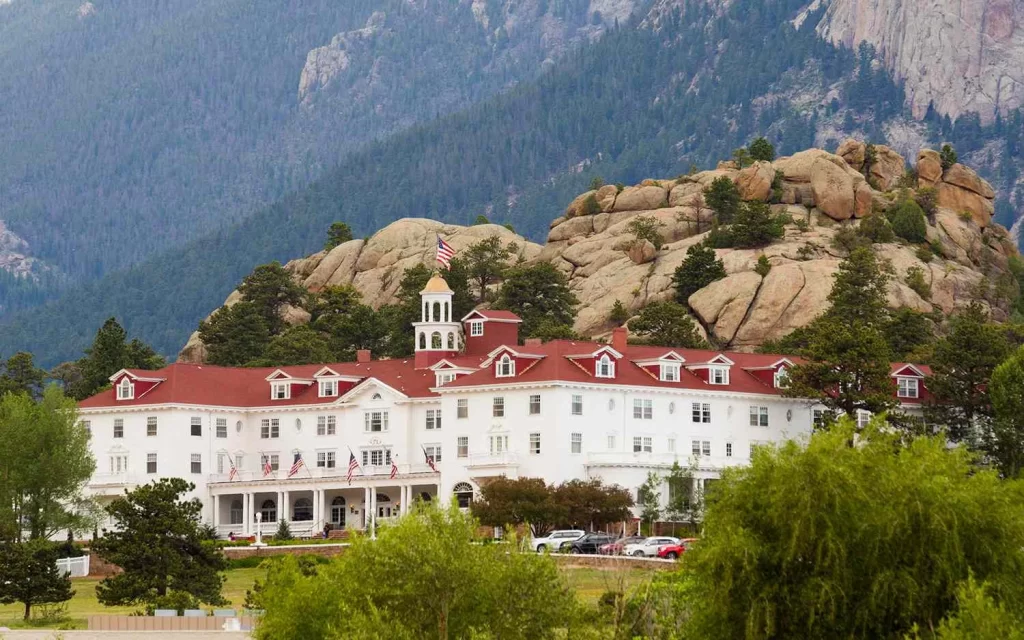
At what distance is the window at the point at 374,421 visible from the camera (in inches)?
5758

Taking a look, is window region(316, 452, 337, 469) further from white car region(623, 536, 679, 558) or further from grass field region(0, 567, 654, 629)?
white car region(623, 536, 679, 558)

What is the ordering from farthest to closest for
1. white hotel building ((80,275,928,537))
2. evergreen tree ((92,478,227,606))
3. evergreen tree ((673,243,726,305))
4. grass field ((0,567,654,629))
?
evergreen tree ((673,243,726,305)), white hotel building ((80,275,928,537)), evergreen tree ((92,478,227,606)), grass field ((0,567,654,629))

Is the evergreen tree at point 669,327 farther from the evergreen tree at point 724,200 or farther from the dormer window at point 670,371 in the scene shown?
the evergreen tree at point 724,200

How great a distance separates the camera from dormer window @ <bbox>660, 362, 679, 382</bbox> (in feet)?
459

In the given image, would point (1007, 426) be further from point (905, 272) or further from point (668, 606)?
point (668, 606)

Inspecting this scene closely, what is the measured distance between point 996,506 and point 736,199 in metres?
137

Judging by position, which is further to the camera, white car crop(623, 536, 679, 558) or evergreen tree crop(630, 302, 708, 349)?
evergreen tree crop(630, 302, 708, 349)

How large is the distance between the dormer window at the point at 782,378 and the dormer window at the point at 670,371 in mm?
7284

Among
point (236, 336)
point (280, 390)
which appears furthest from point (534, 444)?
point (236, 336)

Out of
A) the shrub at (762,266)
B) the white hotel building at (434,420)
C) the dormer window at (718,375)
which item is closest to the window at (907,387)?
the white hotel building at (434,420)

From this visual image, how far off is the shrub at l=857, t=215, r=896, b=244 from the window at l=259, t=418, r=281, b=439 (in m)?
62.4

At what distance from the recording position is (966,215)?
19900 centimetres

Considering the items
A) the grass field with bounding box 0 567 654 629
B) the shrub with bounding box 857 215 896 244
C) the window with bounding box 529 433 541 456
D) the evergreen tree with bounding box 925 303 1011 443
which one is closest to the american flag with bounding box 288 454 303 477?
→ the window with bounding box 529 433 541 456

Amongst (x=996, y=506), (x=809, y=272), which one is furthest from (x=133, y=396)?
(x=996, y=506)
